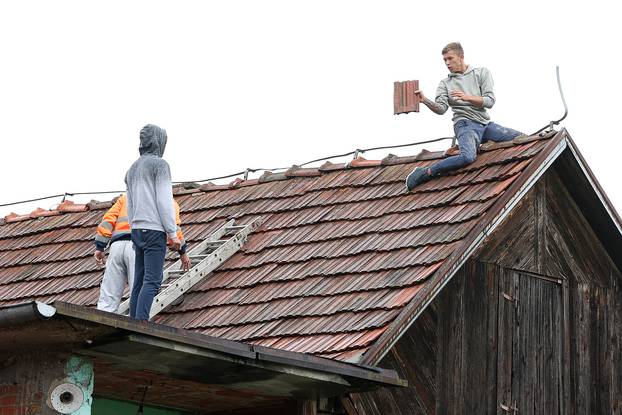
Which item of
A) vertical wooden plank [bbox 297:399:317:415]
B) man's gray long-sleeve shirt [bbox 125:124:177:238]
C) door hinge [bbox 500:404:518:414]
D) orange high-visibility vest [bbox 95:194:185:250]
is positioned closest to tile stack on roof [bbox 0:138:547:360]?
vertical wooden plank [bbox 297:399:317:415]

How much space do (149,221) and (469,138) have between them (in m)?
4.19

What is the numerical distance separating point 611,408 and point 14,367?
23.4 feet

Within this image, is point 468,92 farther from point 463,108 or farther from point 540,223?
point 540,223

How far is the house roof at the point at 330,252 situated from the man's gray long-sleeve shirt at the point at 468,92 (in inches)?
17.3

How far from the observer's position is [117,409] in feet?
45.0

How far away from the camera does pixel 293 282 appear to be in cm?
1471

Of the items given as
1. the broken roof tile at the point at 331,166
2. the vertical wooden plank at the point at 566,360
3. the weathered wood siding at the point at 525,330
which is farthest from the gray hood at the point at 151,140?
the vertical wooden plank at the point at 566,360

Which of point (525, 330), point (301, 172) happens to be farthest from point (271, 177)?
point (525, 330)

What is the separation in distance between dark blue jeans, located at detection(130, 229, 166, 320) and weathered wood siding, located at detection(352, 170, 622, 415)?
6.77 feet

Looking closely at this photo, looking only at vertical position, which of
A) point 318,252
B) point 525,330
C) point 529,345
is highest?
point 318,252

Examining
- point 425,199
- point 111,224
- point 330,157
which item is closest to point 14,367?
point 111,224

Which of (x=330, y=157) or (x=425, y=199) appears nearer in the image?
(x=425, y=199)

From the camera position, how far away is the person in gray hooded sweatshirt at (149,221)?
12656 mm

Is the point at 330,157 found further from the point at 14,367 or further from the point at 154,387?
the point at 14,367
